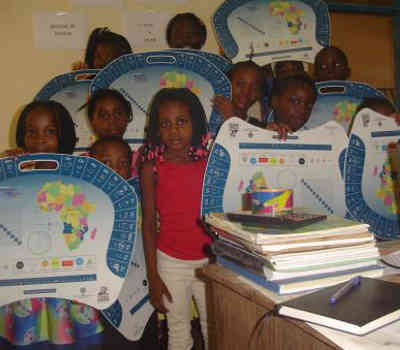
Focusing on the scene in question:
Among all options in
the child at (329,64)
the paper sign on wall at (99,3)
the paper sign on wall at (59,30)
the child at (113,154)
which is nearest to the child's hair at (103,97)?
the child at (113,154)

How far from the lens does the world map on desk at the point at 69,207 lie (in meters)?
1.13

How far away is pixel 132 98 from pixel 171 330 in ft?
2.55

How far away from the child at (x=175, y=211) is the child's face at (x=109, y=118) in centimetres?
11

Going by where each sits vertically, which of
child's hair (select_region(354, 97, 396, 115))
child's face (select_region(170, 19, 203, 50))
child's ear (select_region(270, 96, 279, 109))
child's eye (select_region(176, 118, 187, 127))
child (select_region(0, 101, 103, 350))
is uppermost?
child's face (select_region(170, 19, 203, 50))

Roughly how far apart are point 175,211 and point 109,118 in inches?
15.1

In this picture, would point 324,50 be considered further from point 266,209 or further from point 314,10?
point 266,209

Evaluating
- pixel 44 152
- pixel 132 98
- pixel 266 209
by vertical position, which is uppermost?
pixel 132 98

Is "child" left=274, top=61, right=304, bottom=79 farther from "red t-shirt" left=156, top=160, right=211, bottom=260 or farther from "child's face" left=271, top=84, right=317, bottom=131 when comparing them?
"red t-shirt" left=156, top=160, right=211, bottom=260

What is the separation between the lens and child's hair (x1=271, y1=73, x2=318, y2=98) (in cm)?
142

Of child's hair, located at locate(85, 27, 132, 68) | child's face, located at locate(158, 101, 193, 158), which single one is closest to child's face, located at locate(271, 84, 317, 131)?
child's face, located at locate(158, 101, 193, 158)

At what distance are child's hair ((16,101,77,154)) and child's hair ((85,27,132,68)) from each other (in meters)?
0.21

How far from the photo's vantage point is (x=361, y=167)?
133 centimetres

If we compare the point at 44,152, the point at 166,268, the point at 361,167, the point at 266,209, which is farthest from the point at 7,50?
the point at 361,167

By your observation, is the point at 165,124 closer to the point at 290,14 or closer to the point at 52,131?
the point at 52,131
